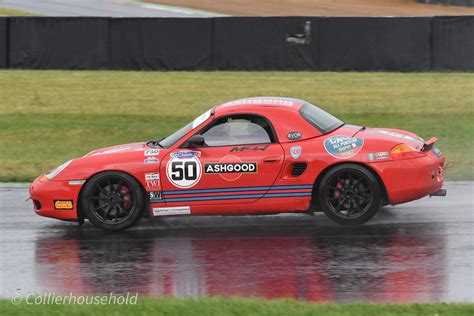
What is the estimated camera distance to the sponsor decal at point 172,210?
9.75 meters

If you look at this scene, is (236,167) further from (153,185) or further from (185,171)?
(153,185)

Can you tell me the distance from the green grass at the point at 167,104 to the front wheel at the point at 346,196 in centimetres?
344

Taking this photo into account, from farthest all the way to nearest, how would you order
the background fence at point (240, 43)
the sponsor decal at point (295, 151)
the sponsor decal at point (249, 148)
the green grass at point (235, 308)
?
the background fence at point (240, 43) < the sponsor decal at point (249, 148) < the sponsor decal at point (295, 151) < the green grass at point (235, 308)

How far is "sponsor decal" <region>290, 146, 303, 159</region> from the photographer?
959 centimetres

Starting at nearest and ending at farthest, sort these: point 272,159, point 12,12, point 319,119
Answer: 1. point 272,159
2. point 319,119
3. point 12,12

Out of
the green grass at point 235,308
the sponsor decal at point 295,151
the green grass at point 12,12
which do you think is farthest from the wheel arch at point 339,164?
the green grass at point 12,12

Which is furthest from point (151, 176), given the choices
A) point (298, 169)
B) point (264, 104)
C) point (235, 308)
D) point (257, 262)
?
point (235, 308)

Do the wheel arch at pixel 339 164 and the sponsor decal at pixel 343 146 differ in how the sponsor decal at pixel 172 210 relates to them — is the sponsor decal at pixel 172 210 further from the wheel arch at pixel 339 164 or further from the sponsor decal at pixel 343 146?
the sponsor decal at pixel 343 146

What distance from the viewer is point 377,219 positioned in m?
10.1

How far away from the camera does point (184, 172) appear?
9.70 metres

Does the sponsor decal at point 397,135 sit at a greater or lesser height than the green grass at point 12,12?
lesser

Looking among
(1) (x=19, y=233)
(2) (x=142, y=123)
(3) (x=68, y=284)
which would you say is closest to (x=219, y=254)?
(3) (x=68, y=284)

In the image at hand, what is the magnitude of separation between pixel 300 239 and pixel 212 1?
35.7m

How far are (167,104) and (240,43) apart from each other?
427 centimetres
